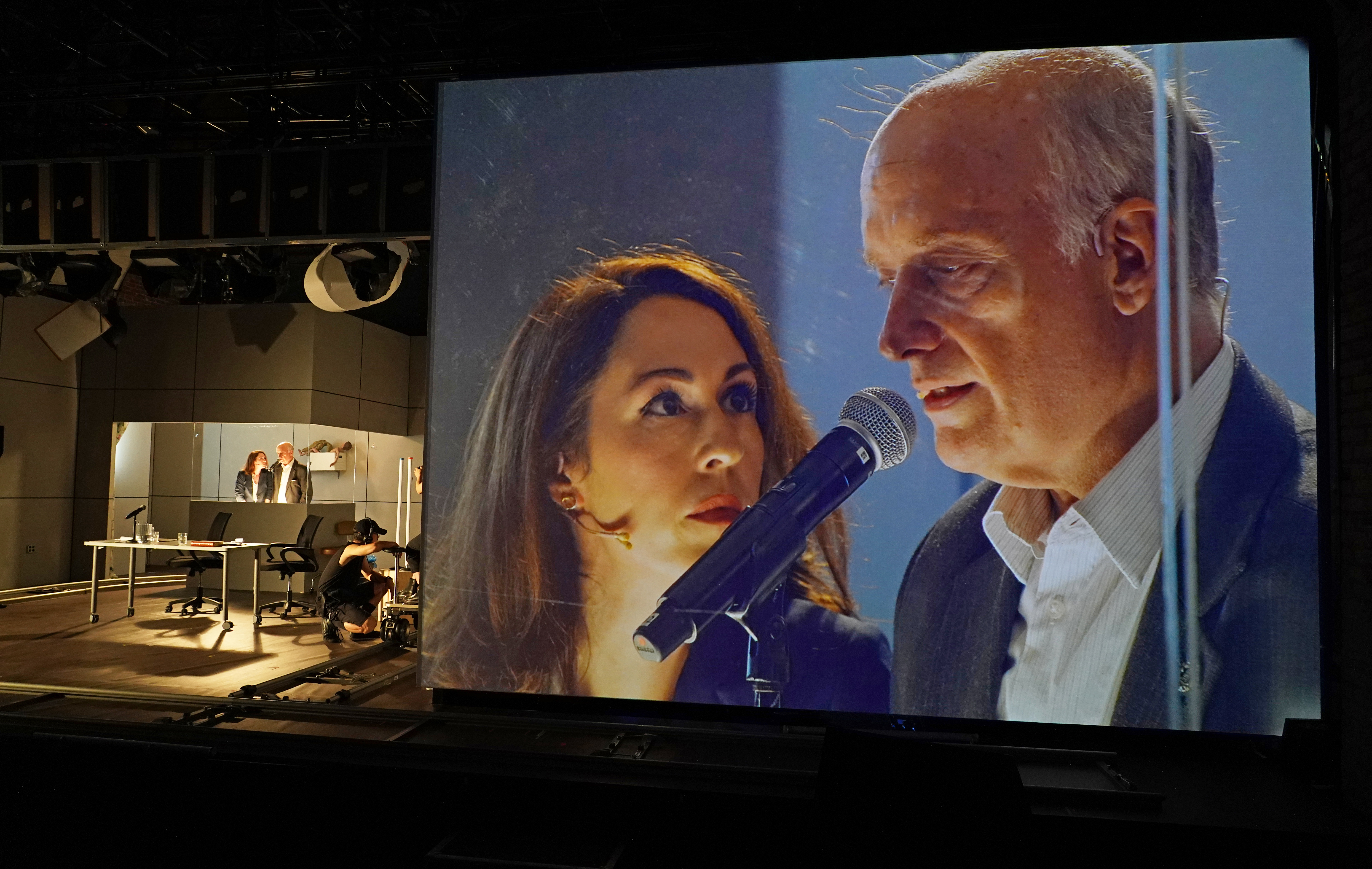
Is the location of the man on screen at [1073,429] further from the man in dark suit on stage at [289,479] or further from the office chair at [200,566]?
the man in dark suit on stage at [289,479]

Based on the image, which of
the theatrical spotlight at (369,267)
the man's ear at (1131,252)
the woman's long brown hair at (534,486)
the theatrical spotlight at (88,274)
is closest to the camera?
the man's ear at (1131,252)

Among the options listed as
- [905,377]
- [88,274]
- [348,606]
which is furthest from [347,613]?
[905,377]

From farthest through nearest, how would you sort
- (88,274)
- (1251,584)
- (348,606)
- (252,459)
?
(252,459)
(88,274)
(348,606)
(1251,584)

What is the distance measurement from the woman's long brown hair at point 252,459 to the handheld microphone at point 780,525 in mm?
8036

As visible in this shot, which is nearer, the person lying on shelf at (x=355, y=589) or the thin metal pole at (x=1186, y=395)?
the thin metal pole at (x=1186, y=395)

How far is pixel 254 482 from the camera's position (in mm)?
10523

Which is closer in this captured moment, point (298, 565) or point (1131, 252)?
point (1131, 252)

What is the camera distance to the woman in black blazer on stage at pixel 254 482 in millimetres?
10477

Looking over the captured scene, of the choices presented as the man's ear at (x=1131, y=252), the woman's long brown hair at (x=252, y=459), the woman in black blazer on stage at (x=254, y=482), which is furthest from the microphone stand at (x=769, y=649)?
the woman's long brown hair at (x=252, y=459)

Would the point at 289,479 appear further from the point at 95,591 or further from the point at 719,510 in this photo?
the point at 719,510

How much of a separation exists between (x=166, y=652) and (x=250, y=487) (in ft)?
14.2

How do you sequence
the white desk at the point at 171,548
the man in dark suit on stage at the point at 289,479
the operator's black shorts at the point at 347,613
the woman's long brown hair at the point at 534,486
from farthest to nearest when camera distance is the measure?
the man in dark suit on stage at the point at 289,479, the white desk at the point at 171,548, the operator's black shorts at the point at 347,613, the woman's long brown hair at the point at 534,486

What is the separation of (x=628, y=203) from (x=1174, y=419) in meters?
2.88

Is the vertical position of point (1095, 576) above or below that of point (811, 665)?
above
